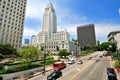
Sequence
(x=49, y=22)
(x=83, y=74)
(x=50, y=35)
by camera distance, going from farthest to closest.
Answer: (x=50, y=35)
(x=49, y=22)
(x=83, y=74)

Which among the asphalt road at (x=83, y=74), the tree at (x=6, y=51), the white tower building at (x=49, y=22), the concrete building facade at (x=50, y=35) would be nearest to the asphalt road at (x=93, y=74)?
the asphalt road at (x=83, y=74)

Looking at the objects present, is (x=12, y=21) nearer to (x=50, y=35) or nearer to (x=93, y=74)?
(x=93, y=74)

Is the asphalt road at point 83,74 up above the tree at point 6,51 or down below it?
below

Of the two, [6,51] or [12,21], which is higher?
[12,21]

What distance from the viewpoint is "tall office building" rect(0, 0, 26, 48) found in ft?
254

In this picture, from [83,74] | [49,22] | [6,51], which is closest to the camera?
[83,74]

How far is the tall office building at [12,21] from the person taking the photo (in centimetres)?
7750

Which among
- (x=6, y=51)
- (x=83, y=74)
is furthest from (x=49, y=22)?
(x=83, y=74)

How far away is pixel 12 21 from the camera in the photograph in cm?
8331

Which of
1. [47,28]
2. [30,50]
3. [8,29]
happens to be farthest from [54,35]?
[30,50]

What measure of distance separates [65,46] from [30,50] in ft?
388

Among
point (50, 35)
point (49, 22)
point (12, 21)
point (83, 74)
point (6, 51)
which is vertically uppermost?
point (49, 22)

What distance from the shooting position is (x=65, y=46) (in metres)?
160

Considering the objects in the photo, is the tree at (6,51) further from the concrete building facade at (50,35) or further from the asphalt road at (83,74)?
the concrete building facade at (50,35)
